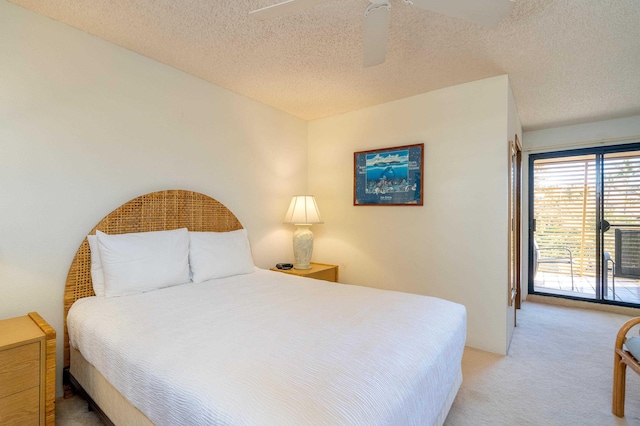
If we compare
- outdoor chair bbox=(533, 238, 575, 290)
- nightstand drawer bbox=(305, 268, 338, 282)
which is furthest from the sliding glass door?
nightstand drawer bbox=(305, 268, 338, 282)

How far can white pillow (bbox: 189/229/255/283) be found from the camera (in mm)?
2355

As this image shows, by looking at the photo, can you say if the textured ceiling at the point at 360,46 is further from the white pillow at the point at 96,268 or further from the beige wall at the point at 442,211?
the white pillow at the point at 96,268

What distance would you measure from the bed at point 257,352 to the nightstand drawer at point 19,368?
0.66 feet

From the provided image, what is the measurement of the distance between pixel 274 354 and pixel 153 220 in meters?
1.74

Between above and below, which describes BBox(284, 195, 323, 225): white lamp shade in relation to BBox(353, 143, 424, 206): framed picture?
below

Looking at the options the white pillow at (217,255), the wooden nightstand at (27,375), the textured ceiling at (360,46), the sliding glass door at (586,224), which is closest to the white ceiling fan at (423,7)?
the textured ceiling at (360,46)

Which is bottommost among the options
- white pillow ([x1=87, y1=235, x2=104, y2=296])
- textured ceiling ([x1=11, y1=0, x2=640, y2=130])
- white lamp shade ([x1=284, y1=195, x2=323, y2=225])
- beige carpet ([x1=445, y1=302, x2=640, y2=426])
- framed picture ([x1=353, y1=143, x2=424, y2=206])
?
beige carpet ([x1=445, y1=302, x2=640, y2=426])

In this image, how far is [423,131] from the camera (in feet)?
10.0

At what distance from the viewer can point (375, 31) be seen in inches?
64.1

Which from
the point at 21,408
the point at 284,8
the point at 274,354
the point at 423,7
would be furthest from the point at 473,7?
the point at 21,408

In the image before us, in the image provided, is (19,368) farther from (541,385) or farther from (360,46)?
(541,385)

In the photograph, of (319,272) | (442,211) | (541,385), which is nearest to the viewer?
(541,385)

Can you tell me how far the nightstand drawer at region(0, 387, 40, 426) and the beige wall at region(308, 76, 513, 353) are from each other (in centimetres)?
276

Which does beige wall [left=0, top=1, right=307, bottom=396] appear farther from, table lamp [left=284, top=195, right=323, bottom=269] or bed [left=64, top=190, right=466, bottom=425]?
table lamp [left=284, top=195, right=323, bottom=269]
